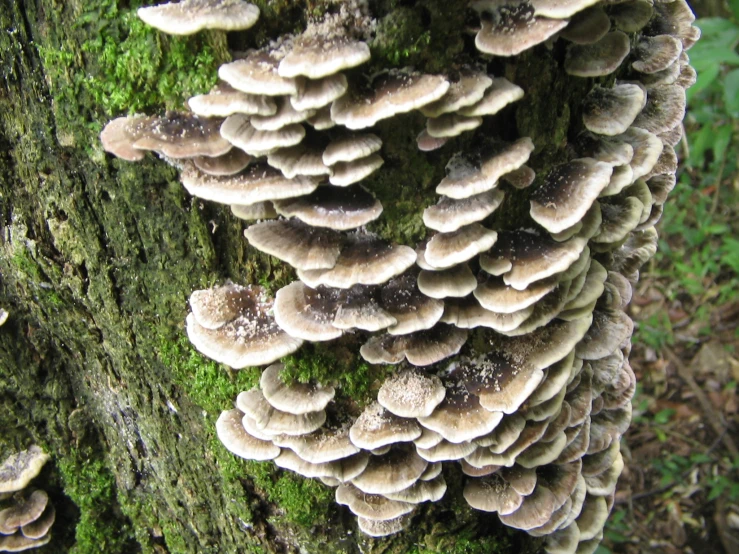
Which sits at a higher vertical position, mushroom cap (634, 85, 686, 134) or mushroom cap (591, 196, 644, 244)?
mushroom cap (634, 85, 686, 134)

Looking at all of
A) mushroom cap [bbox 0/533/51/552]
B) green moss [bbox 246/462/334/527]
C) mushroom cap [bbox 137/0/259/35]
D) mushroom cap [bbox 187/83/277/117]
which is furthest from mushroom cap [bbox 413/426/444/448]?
mushroom cap [bbox 0/533/51/552]

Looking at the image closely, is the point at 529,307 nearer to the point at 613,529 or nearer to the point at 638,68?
the point at 638,68

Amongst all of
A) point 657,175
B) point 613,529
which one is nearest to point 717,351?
point 613,529

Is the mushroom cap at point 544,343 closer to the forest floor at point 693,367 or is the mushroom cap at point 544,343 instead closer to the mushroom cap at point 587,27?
the mushroom cap at point 587,27

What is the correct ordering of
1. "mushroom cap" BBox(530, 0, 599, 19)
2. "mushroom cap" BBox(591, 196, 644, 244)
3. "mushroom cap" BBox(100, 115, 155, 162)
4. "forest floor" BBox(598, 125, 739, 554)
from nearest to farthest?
"mushroom cap" BBox(530, 0, 599, 19) < "mushroom cap" BBox(100, 115, 155, 162) < "mushroom cap" BBox(591, 196, 644, 244) < "forest floor" BBox(598, 125, 739, 554)

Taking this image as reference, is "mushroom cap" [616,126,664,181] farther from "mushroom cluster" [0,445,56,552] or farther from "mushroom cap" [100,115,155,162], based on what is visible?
"mushroom cluster" [0,445,56,552]

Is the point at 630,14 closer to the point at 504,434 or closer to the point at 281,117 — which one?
the point at 281,117
